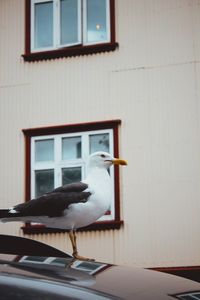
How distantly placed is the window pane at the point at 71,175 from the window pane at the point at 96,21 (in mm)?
2453

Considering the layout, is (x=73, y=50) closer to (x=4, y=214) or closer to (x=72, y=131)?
(x=72, y=131)

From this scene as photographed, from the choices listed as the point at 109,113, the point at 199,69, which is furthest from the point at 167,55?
the point at 109,113

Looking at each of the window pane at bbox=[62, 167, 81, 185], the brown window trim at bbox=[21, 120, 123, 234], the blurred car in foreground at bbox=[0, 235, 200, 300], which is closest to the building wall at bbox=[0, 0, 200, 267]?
the brown window trim at bbox=[21, 120, 123, 234]

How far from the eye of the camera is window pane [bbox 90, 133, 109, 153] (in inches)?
445

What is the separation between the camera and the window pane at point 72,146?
11492 mm

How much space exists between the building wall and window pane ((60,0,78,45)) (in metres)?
0.52

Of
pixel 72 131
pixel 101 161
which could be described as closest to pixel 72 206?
pixel 101 161

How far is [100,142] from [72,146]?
1.77 feet

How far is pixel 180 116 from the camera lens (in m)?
10.9

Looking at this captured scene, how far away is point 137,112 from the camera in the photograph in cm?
1117

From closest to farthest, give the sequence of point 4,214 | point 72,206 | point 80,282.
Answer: point 80,282 → point 72,206 → point 4,214

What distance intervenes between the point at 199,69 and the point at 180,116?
2.93ft

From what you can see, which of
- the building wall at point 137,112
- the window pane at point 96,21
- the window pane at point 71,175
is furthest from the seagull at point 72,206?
the window pane at point 96,21

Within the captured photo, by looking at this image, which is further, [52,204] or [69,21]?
[69,21]
